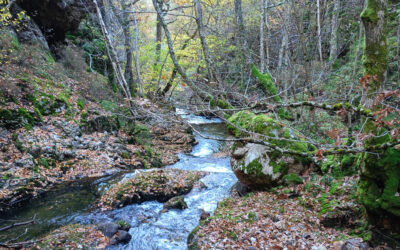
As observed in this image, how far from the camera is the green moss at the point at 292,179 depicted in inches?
264

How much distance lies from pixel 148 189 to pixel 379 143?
6681 mm

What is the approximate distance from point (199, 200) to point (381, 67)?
6.33 metres

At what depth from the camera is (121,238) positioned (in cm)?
583

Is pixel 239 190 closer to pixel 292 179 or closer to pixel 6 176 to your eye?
pixel 292 179

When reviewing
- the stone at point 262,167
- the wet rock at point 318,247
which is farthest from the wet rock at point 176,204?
the wet rock at point 318,247

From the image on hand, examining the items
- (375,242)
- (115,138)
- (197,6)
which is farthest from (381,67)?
(115,138)

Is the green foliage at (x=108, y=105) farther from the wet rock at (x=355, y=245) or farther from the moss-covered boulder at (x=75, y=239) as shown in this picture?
the wet rock at (x=355, y=245)

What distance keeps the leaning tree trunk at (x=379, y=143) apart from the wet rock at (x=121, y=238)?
17.1 feet

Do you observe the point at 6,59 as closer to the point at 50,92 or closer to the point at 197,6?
the point at 50,92

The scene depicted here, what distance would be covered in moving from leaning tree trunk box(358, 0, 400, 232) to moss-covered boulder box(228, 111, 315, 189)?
2645 millimetres

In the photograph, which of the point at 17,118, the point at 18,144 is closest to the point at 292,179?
the point at 18,144

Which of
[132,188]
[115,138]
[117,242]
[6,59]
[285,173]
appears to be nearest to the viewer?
[117,242]

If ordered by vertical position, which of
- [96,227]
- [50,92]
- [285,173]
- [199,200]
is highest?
[50,92]

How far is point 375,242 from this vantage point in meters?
3.87
